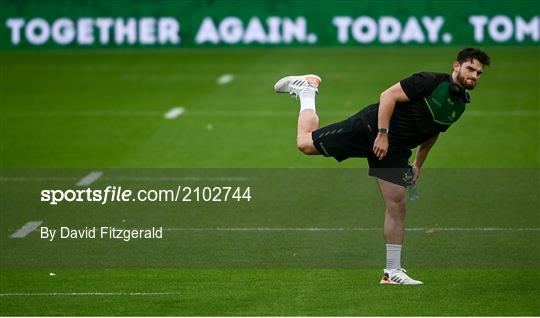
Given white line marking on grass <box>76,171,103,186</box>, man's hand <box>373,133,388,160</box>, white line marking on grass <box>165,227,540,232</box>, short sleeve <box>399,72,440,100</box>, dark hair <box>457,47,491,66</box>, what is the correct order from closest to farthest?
dark hair <box>457,47,491,66</box>, short sleeve <box>399,72,440,100</box>, man's hand <box>373,133,388,160</box>, white line marking on grass <box>165,227,540,232</box>, white line marking on grass <box>76,171,103,186</box>

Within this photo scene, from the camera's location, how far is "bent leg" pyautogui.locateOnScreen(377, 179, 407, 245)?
11453mm

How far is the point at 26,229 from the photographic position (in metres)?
14.3

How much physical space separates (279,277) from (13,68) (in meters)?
20.5

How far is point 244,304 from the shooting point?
35.3 feet

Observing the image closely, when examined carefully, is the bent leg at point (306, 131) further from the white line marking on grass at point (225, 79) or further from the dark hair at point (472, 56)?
the white line marking on grass at point (225, 79)

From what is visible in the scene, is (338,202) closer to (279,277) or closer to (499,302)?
(279,277)

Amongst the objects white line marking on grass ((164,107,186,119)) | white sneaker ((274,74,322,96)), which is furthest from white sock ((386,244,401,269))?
white line marking on grass ((164,107,186,119))

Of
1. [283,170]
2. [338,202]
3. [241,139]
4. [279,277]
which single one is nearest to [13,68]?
[241,139]

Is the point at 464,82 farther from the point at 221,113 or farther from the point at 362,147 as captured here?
the point at 221,113

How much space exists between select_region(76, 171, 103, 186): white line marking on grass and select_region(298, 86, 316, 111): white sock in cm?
499

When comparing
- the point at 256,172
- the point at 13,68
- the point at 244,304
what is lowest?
the point at 244,304

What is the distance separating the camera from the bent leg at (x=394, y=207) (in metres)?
11.5

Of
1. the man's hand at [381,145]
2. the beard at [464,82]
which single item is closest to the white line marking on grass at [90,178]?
the man's hand at [381,145]

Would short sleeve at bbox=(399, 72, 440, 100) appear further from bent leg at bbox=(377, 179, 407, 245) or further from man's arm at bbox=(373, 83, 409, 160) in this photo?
bent leg at bbox=(377, 179, 407, 245)
